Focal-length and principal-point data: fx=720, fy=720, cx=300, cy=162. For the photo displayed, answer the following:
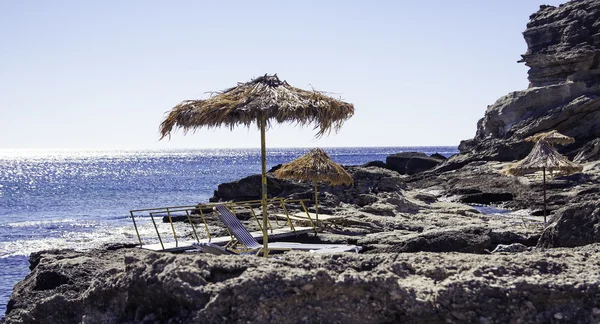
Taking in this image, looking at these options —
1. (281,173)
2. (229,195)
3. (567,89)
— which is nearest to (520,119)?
(567,89)

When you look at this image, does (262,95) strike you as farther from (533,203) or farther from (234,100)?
(533,203)

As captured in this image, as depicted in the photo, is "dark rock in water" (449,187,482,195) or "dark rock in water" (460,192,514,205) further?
"dark rock in water" (449,187,482,195)

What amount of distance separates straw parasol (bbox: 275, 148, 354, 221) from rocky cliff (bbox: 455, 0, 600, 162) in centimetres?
2837

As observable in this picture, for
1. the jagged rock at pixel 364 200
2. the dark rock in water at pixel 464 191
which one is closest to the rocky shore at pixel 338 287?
the jagged rock at pixel 364 200

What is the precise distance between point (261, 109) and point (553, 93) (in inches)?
1868

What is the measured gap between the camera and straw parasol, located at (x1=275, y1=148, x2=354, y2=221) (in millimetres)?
21000

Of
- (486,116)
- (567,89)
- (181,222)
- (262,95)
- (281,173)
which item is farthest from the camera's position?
(486,116)

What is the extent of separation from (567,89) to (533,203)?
24.5m

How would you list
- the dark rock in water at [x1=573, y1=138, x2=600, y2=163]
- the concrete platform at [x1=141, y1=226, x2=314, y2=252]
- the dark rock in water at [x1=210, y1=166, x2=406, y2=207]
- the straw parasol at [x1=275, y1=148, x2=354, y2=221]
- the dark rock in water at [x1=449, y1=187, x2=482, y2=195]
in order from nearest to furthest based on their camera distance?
1. the concrete platform at [x1=141, y1=226, x2=314, y2=252]
2. the straw parasol at [x1=275, y1=148, x2=354, y2=221]
3. the dark rock in water at [x1=210, y1=166, x2=406, y2=207]
4. the dark rock in water at [x1=449, y1=187, x2=482, y2=195]
5. the dark rock in water at [x1=573, y1=138, x2=600, y2=163]

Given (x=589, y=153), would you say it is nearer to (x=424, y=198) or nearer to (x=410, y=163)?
(x=410, y=163)

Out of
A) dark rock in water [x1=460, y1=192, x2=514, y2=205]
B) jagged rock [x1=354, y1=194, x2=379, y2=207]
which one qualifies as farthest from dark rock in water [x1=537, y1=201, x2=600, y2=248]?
dark rock in water [x1=460, y1=192, x2=514, y2=205]

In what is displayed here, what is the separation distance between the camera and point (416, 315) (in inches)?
212

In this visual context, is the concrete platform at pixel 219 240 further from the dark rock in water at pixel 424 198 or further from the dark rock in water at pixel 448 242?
the dark rock in water at pixel 424 198

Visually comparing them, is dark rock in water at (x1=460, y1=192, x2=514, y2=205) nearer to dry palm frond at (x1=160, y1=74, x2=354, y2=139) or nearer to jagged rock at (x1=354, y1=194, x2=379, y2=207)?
jagged rock at (x1=354, y1=194, x2=379, y2=207)
